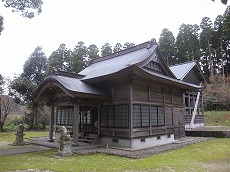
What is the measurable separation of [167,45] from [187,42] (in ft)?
12.5

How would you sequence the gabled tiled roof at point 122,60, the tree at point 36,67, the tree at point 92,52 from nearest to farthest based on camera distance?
the gabled tiled roof at point 122,60, the tree at point 36,67, the tree at point 92,52

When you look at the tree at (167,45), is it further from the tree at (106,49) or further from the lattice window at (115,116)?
the lattice window at (115,116)

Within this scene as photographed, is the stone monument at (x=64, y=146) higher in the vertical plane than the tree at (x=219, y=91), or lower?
lower

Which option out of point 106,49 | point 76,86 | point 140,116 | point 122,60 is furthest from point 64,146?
point 106,49

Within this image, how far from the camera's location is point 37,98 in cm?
1403

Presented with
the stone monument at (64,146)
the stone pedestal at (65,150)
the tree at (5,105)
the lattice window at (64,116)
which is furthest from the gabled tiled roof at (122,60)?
the tree at (5,105)

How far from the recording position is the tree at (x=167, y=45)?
41.2 m

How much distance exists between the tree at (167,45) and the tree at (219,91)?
13.2 m

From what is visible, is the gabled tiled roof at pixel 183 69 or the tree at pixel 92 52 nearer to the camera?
the gabled tiled roof at pixel 183 69

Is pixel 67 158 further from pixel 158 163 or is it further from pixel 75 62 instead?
pixel 75 62

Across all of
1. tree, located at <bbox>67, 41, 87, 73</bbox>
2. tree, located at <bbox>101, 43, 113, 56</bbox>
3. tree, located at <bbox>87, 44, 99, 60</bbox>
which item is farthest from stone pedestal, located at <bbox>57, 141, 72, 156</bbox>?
tree, located at <bbox>101, 43, 113, 56</bbox>

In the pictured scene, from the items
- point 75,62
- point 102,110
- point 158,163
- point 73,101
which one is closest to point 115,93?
point 102,110

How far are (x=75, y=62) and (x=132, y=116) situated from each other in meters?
29.5

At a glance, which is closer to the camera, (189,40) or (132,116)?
(132,116)
